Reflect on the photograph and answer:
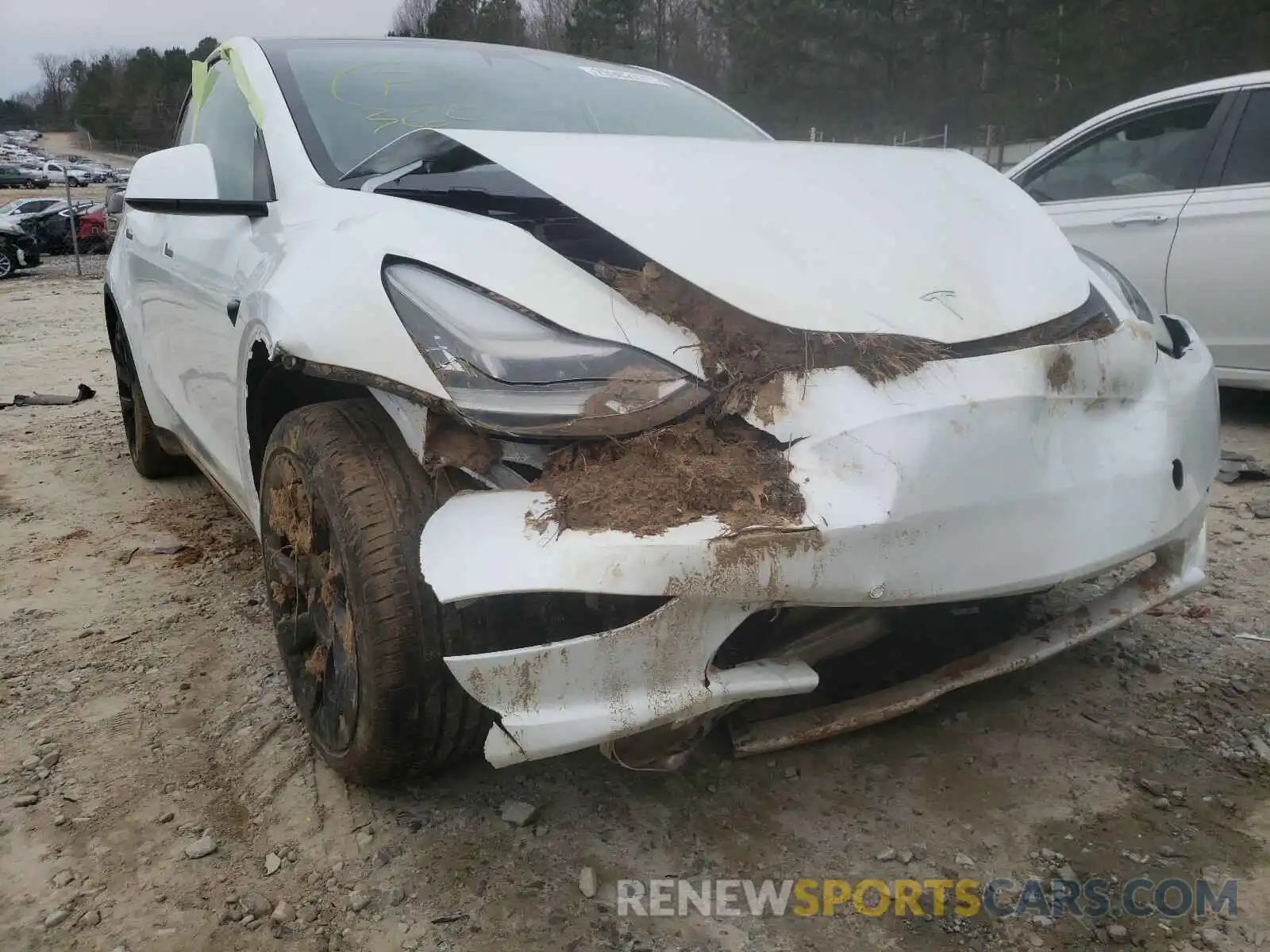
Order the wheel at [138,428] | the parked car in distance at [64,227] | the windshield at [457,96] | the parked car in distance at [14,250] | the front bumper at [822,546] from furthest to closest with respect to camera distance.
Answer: the parked car in distance at [64,227], the parked car in distance at [14,250], the wheel at [138,428], the windshield at [457,96], the front bumper at [822,546]

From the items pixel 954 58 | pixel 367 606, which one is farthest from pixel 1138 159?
pixel 954 58

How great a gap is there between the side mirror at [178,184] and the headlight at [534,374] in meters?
0.89

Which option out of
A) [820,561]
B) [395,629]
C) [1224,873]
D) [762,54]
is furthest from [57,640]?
[762,54]

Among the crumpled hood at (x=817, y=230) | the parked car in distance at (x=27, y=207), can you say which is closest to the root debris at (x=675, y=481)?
the crumpled hood at (x=817, y=230)

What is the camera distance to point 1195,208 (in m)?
4.31

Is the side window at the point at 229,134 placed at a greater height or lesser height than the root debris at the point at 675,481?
greater

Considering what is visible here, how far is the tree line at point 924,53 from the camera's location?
57.5 ft

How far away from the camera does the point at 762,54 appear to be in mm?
26625

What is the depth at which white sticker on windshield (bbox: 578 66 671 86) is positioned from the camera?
3135 millimetres

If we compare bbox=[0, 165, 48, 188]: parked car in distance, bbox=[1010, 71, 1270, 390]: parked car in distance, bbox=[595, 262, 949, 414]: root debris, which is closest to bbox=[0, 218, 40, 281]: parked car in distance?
bbox=[1010, 71, 1270, 390]: parked car in distance

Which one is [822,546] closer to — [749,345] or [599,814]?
[749,345]

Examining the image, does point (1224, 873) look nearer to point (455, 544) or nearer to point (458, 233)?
point (455, 544)

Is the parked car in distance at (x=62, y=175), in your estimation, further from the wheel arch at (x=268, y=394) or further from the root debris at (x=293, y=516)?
the root debris at (x=293, y=516)

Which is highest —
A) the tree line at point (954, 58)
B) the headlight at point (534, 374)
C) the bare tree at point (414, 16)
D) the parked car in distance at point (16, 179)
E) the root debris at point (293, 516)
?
the bare tree at point (414, 16)
